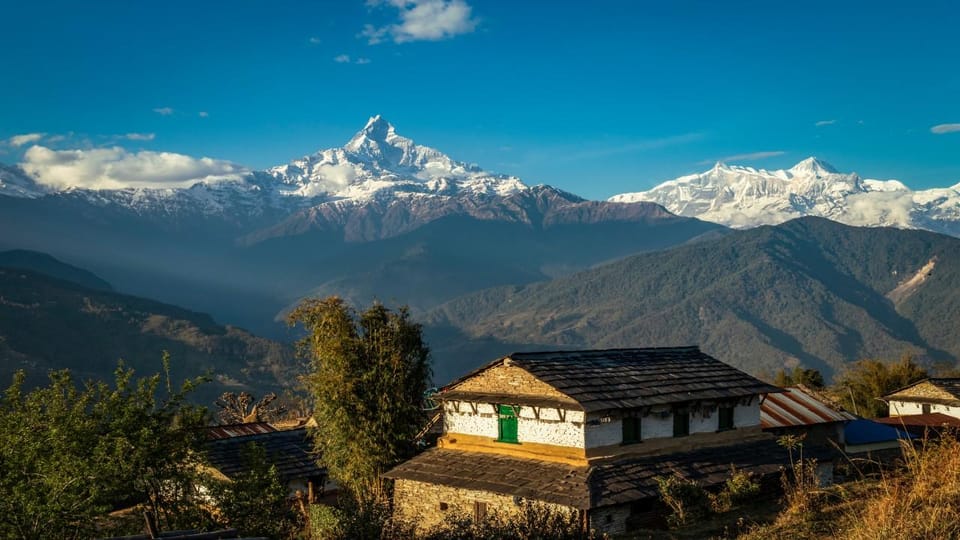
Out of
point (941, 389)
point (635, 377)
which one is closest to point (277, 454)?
point (635, 377)

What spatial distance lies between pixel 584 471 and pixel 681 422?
6.04 meters

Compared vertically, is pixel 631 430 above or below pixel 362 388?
below

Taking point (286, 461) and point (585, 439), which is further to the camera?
point (286, 461)

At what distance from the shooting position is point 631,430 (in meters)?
32.9

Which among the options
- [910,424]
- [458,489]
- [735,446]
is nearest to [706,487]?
[735,446]

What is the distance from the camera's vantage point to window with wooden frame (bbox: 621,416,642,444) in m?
32.7

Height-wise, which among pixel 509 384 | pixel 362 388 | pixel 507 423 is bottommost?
pixel 507 423

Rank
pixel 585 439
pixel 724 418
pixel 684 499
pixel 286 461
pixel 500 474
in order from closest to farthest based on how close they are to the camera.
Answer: pixel 684 499
pixel 585 439
pixel 500 474
pixel 724 418
pixel 286 461

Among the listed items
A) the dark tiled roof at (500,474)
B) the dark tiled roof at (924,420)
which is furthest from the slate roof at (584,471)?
the dark tiled roof at (924,420)

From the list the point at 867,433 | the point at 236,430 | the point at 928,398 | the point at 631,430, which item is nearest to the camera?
the point at 631,430

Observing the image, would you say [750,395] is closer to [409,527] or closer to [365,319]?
[365,319]

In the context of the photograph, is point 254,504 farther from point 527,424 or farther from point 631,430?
point 631,430

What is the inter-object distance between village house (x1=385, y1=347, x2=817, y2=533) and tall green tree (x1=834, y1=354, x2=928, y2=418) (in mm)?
45326

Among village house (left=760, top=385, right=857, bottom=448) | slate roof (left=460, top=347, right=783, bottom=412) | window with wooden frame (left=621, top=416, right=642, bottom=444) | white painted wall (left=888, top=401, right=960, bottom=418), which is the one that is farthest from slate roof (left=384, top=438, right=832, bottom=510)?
white painted wall (left=888, top=401, right=960, bottom=418)
